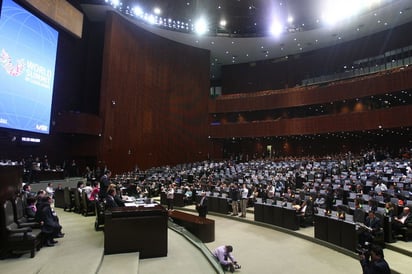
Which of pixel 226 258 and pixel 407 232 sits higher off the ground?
pixel 407 232

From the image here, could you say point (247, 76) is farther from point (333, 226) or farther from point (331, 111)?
point (333, 226)

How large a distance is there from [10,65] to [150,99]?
48.9 feet

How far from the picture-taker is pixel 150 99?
24.5m

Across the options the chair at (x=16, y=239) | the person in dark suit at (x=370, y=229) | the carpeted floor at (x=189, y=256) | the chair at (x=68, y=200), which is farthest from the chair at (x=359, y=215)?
the chair at (x=68, y=200)

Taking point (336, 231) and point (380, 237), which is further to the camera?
point (336, 231)

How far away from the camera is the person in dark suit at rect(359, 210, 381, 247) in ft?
22.7

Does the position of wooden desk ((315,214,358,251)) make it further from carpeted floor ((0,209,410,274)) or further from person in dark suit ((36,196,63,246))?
person in dark suit ((36,196,63,246))

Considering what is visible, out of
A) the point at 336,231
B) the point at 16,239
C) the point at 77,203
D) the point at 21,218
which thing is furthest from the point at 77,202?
the point at 336,231

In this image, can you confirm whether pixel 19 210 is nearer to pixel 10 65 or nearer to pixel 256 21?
pixel 10 65

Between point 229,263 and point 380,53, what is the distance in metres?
25.4

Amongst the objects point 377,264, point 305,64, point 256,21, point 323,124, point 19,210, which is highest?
point 256,21

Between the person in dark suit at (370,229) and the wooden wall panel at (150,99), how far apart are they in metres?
16.4

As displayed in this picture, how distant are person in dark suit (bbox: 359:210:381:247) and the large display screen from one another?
419 inches

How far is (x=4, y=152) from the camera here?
1562 cm
